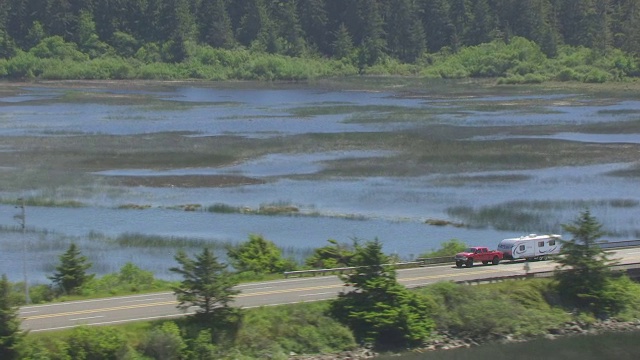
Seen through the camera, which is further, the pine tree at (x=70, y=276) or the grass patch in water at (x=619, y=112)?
the grass patch in water at (x=619, y=112)

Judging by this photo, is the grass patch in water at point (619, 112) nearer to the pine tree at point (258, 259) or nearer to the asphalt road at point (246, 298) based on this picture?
the asphalt road at point (246, 298)

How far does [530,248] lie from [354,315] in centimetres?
1399

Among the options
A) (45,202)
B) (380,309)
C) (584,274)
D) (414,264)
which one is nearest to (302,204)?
(45,202)

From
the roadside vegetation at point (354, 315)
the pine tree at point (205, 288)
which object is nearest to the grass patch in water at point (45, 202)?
the roadside vegetation at point (354, 315)

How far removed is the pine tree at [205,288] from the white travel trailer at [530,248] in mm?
16429

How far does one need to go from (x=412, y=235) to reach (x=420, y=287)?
66.1ft

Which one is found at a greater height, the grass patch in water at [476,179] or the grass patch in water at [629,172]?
the grass patch in water at [476,179]

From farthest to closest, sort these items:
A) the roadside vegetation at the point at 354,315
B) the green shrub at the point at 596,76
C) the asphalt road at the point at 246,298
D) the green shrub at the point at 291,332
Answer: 1. the green shrub at the point at 596,76
2. the asphalt road at the point at 246,298
3. the green shrub at the point at 291,332
4. the roadside vegetation at the point at 354,315

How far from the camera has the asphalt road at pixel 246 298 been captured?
148 ft

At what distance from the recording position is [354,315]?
46.4 metres

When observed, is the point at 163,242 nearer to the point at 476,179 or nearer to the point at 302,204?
the point at 302,204

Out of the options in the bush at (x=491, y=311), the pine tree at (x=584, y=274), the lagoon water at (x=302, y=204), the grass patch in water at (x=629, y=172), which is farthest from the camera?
the grass patch in water at (x=629, y=172)

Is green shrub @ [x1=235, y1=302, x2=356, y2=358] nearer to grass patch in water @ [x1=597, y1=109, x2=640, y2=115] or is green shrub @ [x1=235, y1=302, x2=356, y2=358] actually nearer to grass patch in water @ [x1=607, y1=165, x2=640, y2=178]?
grass patch in water @ [x1=607, y1=165, x2=640, y2=178]

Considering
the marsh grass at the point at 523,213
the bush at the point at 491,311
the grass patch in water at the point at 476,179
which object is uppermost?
the bush at the point at 491,311
